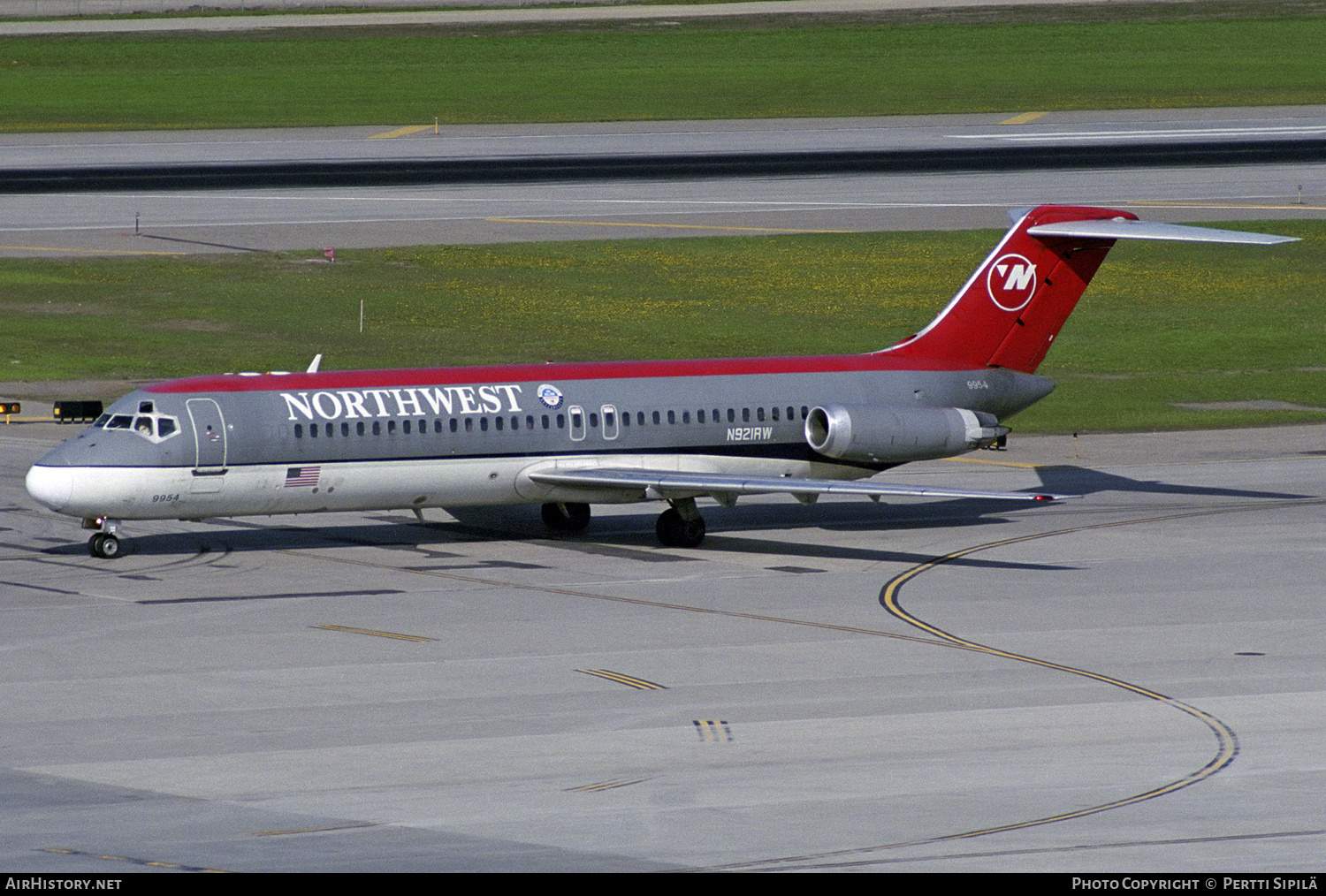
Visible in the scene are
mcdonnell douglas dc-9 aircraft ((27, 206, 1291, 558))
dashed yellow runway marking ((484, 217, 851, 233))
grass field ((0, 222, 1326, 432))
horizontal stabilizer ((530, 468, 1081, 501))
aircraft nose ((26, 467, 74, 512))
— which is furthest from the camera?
dashed yellow runway marking ((484, 217, 851, 233))

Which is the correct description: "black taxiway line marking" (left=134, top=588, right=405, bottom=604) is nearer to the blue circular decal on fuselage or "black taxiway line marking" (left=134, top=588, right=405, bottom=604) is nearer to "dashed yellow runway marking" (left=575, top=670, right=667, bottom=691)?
the blue circular decal on fuselage

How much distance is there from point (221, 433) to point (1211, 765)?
20.4 meters

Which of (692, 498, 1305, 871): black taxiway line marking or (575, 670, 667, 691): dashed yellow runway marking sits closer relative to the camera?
(692, 498, 1305, 871): black taxiway line marking

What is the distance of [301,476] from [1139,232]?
18300 millimetres

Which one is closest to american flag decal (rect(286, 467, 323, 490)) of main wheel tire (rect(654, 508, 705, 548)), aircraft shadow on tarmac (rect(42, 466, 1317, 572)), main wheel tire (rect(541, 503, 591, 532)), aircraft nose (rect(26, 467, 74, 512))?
aircraft shadow on tarmac (rect(42, 466, 1317, 572))

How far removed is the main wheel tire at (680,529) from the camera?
1523 inches

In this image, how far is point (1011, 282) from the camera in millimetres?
42719

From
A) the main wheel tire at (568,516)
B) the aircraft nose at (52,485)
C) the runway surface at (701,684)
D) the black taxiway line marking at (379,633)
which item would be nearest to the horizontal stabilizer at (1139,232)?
the runway surface at (701,684)

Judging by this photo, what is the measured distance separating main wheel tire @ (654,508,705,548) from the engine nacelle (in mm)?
3204

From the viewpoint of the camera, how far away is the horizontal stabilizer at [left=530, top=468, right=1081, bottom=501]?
36.9 meters

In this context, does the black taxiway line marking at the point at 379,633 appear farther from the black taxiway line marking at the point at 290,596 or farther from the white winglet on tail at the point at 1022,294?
the white winglet on tail at the point at 1022,294

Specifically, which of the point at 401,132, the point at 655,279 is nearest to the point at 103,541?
the point at 655,279

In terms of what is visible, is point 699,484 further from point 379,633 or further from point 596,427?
point 379,633
